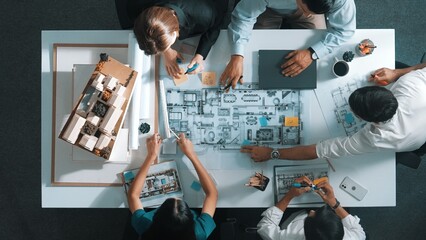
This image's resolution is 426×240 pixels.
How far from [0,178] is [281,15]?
2221 mm

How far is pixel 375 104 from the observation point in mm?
1720

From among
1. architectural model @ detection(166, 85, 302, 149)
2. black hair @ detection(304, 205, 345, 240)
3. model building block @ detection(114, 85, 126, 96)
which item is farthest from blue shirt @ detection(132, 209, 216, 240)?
model building block @ detection(114, 85, 126, 96)

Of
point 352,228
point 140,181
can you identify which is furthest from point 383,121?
point 140,181

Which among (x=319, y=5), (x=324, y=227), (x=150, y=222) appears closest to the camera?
(x=319, y=5)

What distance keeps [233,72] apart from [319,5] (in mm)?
525

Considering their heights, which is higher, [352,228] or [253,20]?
[253,20]

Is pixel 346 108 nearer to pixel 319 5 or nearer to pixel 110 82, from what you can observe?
pixel 319 5

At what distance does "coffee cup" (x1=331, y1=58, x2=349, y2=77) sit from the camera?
6.60ft

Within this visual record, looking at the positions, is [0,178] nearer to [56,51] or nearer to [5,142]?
[5,142]

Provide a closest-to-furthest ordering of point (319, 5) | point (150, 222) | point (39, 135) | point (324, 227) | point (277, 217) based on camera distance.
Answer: point (319, 5), point (324, 227), point (150, 222), point (277, 217), point (39, 135)

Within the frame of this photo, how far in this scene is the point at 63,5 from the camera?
112 inches

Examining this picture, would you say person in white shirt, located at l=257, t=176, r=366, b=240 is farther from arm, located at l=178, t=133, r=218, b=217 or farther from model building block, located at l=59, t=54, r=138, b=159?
model building block, located at l=59, t=54, r=138, b=159

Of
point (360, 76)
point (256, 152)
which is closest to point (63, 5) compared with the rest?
point (256, 152)

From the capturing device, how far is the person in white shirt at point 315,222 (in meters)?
1.85
